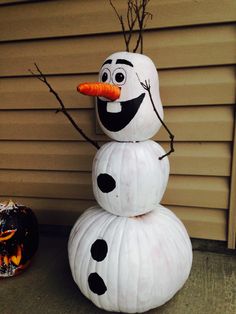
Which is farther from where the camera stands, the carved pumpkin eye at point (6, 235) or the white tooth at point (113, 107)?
the carved pumpkin eye at point (6, 235)

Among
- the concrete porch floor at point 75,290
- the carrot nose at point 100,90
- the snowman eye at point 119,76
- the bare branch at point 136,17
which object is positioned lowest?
the concrete porch floor at point 75,290

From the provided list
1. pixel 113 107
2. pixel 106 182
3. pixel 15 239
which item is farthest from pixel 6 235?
pixel 113 107

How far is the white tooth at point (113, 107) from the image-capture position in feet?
5.50

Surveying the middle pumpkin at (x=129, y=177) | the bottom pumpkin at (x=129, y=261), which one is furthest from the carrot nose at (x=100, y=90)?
the bottom pumpkin at (x=129, y=261)

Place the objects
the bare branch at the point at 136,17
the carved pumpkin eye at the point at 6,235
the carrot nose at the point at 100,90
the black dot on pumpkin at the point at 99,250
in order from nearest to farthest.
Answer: the carrot nose at the point at 100,90 < the black dot on pumpkin at the point at 99,250 < the bare branch at the point at 136,17 < the carved pumpkin eye at the point at 6,235

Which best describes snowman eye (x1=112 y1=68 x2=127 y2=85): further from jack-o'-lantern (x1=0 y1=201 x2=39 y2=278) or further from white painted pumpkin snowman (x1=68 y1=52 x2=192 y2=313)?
jack-o'-lantern (x1=0 y1=201 x2=39 y2=278)

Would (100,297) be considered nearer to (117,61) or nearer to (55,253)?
(55,253)

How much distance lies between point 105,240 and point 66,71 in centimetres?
134

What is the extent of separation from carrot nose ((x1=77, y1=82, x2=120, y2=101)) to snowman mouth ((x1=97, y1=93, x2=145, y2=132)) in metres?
0.06

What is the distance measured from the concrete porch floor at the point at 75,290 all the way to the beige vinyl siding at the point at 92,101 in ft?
0.95

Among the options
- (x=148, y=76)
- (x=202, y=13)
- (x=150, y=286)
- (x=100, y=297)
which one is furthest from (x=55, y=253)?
(x=202, y=13)

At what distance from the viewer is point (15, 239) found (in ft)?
6.82

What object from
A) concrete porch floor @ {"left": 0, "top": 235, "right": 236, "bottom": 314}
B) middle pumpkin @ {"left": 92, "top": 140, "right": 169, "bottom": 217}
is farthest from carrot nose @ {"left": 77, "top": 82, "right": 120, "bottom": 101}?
concrete porch floor @ {"left": 0, "top": 235, "right": 236, "bottom": 314}

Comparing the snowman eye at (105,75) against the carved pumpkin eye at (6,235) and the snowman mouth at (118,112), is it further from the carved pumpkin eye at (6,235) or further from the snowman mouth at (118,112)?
the carved pumpkin eye at (6,235)
